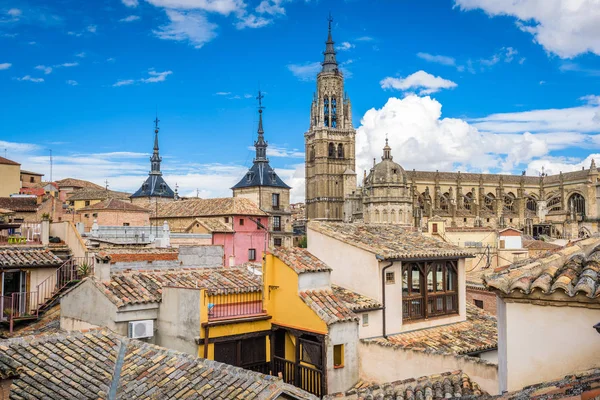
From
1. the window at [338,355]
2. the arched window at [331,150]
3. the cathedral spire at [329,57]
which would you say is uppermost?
the cathedral spire at [329,57]

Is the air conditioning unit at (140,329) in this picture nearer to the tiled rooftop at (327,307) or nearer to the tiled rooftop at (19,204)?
the tiled rooftop at (327,307)

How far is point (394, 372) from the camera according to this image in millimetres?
11398

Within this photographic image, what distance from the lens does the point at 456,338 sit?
15.1m

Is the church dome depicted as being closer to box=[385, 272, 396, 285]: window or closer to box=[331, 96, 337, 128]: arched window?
box=[331, 96, 337, 128]: arched window

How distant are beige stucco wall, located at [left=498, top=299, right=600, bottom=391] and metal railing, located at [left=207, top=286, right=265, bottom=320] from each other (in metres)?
6.63

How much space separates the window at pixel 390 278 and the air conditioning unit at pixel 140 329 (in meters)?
6.43

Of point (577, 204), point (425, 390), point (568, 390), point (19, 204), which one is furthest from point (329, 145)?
point (568, 390)

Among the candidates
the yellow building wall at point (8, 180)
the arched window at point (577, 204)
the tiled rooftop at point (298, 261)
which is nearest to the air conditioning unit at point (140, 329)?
the tiled rooftop at point (298, 261)

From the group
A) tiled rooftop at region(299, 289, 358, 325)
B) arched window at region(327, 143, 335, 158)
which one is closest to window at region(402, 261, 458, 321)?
tiled rooftop at region(299, 289, 358, 325)

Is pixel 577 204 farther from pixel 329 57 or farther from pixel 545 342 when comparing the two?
pixel 545 342

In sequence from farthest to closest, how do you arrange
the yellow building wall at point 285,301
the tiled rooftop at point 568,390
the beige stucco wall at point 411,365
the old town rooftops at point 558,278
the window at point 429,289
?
1. the window at point 429,289
2. the yellow building wall at point 285,301
3. the beige stucco wall at point 411,365
4. the old town rooftops at point 558,278
5. the tiled rooftop at point 568,390

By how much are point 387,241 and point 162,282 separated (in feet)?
22.5

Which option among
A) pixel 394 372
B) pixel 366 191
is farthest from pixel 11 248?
pixel 366 191

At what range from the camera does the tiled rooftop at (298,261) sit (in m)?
12.7
